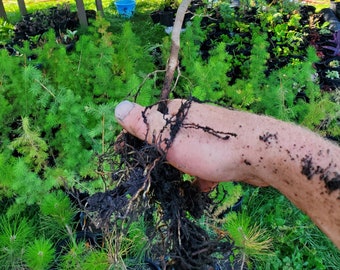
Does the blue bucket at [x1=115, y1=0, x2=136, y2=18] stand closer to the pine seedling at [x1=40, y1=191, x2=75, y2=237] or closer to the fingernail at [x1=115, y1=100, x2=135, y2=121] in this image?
the pine seedling at [x1=40, y1=191, x2=75, y2=237]

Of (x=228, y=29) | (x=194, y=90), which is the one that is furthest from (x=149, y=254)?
(x=228, y=29)

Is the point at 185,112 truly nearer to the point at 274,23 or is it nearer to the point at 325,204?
the point at 325,204

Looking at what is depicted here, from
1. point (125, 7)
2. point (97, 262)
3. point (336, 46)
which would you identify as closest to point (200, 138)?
point (97, 262)

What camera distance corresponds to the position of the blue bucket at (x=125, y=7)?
5723 mm

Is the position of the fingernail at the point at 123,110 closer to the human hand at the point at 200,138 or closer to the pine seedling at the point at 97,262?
the human hand at the point at 200,138

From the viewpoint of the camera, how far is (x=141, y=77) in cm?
256

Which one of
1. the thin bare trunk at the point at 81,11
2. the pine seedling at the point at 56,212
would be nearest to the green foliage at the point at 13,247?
the pine seedling at the point at 56,212

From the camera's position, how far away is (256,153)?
112 centimetres

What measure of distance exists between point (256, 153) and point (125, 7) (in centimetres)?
506

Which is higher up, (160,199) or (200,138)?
(200,138)

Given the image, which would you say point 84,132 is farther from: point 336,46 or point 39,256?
point 336,46

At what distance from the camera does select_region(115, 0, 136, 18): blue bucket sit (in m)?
5.72

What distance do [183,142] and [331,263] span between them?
1.41 m

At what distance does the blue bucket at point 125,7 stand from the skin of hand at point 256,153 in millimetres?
4788
